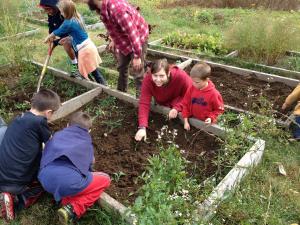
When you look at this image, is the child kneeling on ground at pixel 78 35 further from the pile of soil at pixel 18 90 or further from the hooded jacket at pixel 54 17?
the pile of soil at pixel 18 90

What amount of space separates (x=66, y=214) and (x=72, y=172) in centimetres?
37

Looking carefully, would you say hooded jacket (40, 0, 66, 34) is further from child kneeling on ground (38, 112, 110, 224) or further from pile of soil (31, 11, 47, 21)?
pile of soil (31, 11, 47, 21)

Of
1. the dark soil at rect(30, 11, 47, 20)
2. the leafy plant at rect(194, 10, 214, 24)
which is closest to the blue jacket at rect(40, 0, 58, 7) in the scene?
the dark soil at rect(30, 11, 47, 20)

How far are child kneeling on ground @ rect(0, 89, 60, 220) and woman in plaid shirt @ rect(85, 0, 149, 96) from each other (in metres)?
1.50

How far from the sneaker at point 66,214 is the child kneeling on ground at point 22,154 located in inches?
18.9

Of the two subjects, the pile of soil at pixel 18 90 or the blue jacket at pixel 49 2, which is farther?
the blue jacket at pixel 49 2

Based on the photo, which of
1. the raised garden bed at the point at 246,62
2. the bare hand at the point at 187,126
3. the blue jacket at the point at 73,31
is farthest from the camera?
the raised garden bed at the point at 246,62

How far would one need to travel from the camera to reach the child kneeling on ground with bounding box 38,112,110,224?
2.74m

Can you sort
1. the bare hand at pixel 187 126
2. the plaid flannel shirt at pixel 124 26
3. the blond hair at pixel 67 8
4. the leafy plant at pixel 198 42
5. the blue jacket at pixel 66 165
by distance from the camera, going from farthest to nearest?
the leafy plant at pixel 198 42 → the blond hair at pixel 67 8 → the plaid flannel shirt at pixel 124 26 → the bare hand at pixel 187 126 → the blue jacket at pixel 66 165

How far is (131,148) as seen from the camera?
3770 millimetres

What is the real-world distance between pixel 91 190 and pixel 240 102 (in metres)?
2.83

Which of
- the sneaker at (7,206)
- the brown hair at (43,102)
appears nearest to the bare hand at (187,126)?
the brown hair at (43,102)

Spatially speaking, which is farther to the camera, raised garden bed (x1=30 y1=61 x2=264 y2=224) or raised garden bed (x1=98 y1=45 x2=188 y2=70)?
raised garden bed (x1=98 y1=45 x2=188 y2=70)

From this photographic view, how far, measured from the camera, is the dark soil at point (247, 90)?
4809 millimetres
